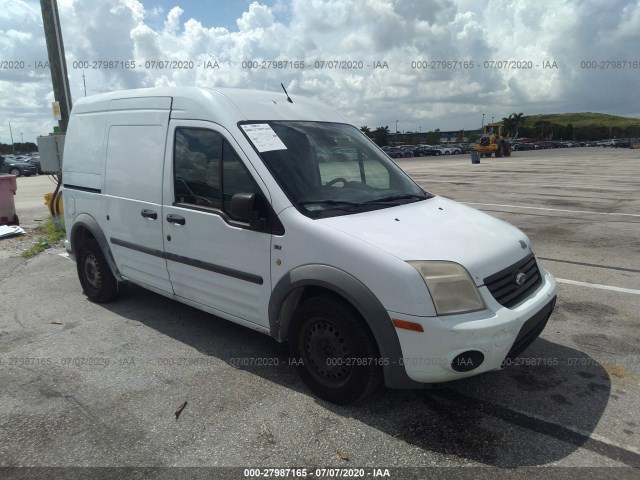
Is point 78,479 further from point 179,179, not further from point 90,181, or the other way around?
point 90,181

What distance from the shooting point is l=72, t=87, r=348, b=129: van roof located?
3758 millimetres

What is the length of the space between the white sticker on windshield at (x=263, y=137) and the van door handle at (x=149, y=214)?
4.13 ft

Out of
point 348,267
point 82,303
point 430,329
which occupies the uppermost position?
point 348,267

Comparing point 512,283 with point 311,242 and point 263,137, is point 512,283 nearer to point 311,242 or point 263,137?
point 311,242

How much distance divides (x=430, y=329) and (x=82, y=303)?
14.3 feet

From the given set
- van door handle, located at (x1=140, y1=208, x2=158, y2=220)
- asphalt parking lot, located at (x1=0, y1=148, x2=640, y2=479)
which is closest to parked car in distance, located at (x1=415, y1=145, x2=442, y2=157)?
asphalt parking lot, located at (x1=0, y1=148, x2=640, y2=479)

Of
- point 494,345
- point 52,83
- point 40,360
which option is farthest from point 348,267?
point 52,83

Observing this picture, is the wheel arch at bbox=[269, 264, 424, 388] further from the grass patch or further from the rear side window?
the grass patch

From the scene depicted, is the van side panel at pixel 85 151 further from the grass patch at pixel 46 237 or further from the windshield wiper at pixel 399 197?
the grass patch at pixel 46 237

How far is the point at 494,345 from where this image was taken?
2.84 metres

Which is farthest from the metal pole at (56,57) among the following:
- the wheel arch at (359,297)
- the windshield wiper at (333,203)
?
Answer: the wheel arch at (359,297)

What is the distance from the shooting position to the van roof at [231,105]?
3758mm

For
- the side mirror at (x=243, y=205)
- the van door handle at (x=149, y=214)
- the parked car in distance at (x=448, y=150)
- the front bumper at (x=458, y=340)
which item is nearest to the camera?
the front bumper at (x=458, y=340)

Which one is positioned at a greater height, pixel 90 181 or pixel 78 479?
pixel 90 181
